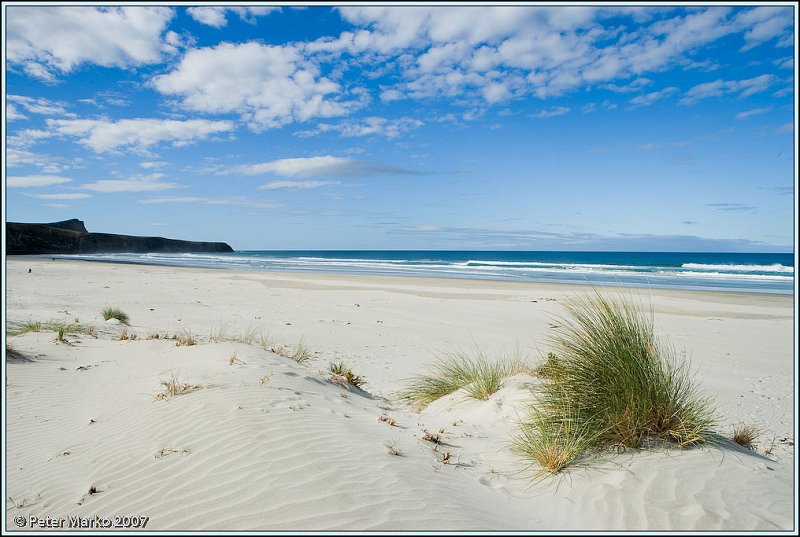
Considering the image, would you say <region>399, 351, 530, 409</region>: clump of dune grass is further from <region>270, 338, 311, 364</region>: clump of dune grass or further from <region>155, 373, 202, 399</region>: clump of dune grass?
<region>155, 373, 202, 399</region>: clump of dune grass

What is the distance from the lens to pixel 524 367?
22.4ft

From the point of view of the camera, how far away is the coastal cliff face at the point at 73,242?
2399 inches

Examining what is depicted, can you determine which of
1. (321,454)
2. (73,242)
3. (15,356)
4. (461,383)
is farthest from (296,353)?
(73,242)

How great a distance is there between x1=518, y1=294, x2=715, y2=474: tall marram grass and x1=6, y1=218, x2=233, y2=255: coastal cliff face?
72.7 meters

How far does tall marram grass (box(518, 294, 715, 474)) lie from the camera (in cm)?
400

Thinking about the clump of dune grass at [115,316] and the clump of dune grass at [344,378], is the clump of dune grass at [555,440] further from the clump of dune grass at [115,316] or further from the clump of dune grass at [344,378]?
the clump of dune grass at [115,316]

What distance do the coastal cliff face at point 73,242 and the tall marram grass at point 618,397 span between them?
72689mm

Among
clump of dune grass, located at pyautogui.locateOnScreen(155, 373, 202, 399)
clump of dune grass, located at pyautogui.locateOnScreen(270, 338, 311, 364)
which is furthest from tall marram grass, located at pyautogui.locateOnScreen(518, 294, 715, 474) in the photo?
clump of dune grass, located at pyautogui.locateOnScreen(270, 338, 311, 364)

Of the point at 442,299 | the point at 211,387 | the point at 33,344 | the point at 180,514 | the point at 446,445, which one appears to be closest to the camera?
the point at 180,514

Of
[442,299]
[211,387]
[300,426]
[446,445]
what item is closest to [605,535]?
[446,445]

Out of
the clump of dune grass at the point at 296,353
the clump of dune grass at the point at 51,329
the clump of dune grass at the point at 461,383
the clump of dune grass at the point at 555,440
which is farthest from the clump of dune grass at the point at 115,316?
the clump of dune grass at the point at 555,440

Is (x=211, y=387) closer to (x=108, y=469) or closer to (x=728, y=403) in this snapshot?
(x=108, y=469)

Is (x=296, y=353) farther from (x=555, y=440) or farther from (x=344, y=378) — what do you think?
(x=555, y=440)

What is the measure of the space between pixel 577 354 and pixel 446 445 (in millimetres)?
1579
